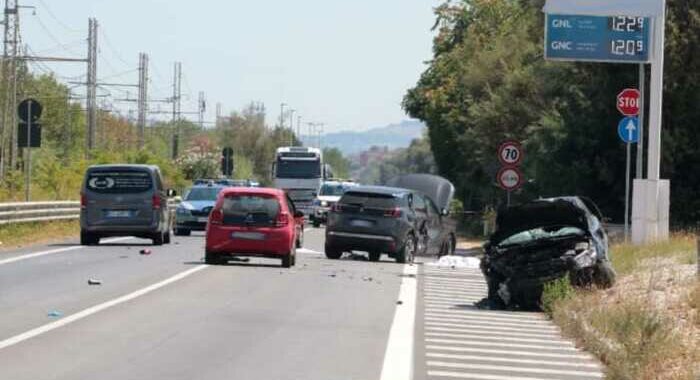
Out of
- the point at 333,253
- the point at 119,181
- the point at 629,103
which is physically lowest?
the point at 333,253

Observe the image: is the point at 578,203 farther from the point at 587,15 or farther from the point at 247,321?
the point at 587,15

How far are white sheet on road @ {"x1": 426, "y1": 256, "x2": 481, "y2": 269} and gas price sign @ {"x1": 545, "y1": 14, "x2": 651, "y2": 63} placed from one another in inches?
213

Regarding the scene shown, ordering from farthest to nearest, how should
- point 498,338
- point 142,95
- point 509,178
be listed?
1. point 142,95
2. point 509,178
3. point 498,338

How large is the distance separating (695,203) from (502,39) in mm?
32599

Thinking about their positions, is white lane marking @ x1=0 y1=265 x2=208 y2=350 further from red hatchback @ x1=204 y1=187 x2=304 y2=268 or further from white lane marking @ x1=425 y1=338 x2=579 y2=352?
white lane marking @ x1=425 y1=338 x2=579 y2=352

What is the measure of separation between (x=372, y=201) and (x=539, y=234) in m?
12.5

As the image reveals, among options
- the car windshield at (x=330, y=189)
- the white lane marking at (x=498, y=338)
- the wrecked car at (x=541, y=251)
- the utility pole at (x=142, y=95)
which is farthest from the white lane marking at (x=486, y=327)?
the utility pole at (x=142, y=95)

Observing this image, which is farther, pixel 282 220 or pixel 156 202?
pixel 156 202

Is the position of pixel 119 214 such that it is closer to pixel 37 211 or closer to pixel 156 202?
pixel 156 202

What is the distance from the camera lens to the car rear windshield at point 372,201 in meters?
35.0

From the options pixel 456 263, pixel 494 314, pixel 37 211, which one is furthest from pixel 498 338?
pixel 37 211

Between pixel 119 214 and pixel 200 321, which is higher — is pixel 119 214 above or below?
above

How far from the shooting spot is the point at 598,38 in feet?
117

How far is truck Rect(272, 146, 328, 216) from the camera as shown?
237ft
